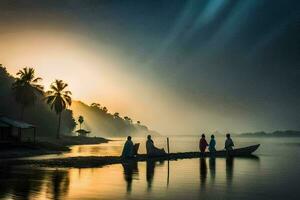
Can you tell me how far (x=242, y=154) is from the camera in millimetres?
49312

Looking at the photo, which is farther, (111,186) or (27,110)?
(27,110)

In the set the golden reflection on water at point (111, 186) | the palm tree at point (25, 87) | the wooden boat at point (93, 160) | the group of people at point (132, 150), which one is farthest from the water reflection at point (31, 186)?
the palm tree at point (25, 87)

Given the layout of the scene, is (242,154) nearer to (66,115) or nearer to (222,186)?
(222,186)

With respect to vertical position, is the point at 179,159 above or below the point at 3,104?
below

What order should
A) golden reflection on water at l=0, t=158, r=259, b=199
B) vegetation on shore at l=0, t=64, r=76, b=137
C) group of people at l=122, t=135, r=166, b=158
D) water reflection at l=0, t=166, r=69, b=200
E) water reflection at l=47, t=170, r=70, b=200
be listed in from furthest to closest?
vegetation on shore at l=0, t=64, r=76, b=137, group of people at l=122, t=135, r=166, b=158, golden reflection on water at l=0, t=158, r=259, b=199, water reflection at l=47, t=170, r=70, b=200, water reflection at l=0, t=166, r=69, b=200

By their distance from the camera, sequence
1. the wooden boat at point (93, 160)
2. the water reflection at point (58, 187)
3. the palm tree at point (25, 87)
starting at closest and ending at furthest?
the water reflection at point (58, 187), the wooden boat at point (93, 160), the palm tree at point (25, 87)

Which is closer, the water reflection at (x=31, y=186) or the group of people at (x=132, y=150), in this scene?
the water reflection at (x=31, y=186)

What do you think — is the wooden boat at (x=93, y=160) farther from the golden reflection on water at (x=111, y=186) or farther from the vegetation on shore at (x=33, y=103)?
the vegetation on shore at (x=33, y=103)

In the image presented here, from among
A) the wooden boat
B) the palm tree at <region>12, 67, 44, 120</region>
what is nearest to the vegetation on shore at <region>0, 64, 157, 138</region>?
the palm tree at <region>12, 67, 44, 120</region>

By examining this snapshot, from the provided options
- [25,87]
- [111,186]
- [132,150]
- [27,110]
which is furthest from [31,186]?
[27,110]

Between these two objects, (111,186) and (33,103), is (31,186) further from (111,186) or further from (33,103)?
(33,103)

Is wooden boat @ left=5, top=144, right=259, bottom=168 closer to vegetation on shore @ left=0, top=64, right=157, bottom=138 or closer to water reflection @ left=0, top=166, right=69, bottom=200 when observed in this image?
water reflection @ left=0, top=166, right=69, bottom=200

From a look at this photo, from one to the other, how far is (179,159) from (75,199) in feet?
89.2

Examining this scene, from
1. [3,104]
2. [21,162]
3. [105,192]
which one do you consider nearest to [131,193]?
[105,192]
